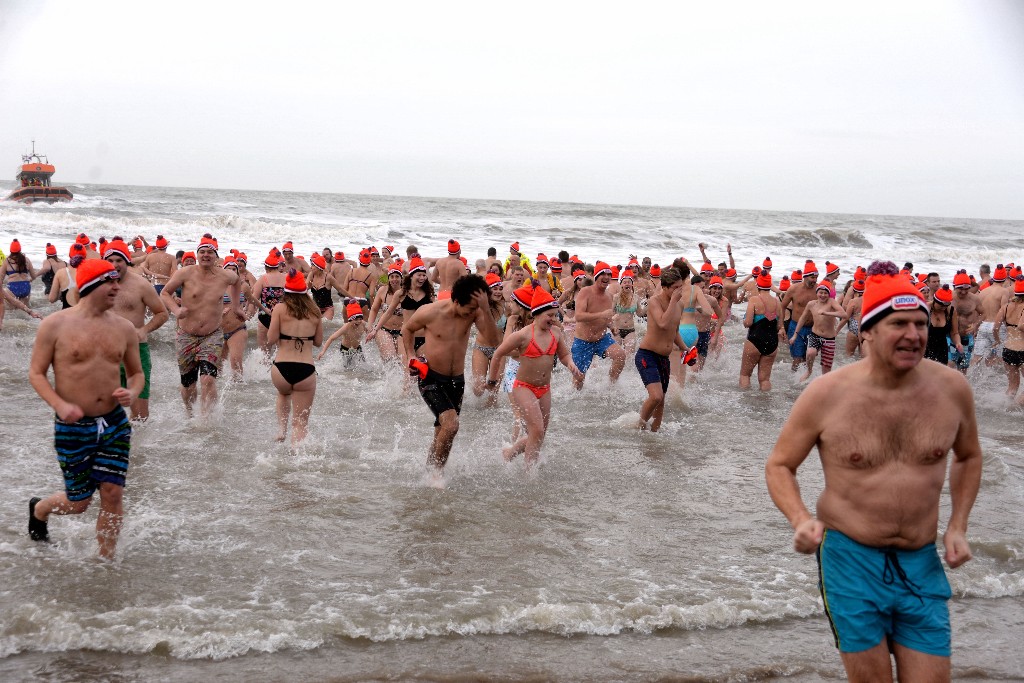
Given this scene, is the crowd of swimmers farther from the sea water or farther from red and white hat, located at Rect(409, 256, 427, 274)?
the sea water

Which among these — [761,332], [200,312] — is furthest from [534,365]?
[761,332]

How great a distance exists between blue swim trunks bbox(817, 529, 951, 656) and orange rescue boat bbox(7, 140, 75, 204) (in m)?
51.9

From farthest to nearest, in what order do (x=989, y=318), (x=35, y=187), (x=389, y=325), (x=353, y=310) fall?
(x=35, y=187)
(x=989, y=318)
(x=389, y=325)
(x=353, y=310)

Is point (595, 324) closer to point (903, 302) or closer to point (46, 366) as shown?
point (46, 366)

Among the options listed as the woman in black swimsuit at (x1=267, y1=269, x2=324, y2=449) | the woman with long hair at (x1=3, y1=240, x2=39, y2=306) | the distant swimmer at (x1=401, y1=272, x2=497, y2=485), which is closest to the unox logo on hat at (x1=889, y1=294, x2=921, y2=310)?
the distant swimmer at (x1=401, y1=272, x2=497, y2=485)

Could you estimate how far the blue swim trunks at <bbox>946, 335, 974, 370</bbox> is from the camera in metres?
12.5

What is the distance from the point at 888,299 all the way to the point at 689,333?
28.5ft

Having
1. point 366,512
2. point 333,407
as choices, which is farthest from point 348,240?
point 366,512

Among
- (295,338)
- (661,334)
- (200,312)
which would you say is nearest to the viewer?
(295,338)

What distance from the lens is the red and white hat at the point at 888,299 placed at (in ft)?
9.49

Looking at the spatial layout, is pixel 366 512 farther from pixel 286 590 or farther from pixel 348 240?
pixel 348 240

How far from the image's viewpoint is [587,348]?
11227 mm

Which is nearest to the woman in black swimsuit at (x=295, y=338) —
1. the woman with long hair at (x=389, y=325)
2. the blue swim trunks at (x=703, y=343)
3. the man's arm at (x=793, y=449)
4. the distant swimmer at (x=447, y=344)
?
the distant swimmer at (x=447, y=344)

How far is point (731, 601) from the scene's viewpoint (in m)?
5.34
